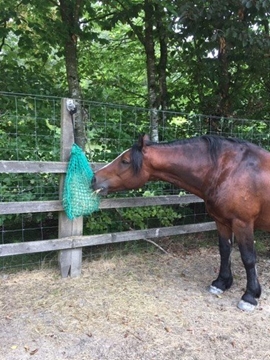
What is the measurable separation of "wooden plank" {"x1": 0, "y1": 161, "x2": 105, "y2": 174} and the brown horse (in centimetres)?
47

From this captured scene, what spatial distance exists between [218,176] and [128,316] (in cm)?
161

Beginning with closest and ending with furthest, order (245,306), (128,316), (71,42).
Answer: (128,316)
(245,306)
(71,42)

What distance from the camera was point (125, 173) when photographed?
3582 mm

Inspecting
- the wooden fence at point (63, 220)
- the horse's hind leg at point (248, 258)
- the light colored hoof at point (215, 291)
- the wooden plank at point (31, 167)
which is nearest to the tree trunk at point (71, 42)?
the wooden fence at point (63, 220)

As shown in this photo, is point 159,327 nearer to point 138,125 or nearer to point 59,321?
point 59,321

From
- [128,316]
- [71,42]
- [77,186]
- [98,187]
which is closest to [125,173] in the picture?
[98,187]

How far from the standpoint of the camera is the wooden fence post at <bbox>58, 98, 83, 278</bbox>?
3.84 m

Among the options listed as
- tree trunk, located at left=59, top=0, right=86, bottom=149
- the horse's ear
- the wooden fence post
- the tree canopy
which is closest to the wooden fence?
the wooden fence post

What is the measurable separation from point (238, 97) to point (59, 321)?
4.78m

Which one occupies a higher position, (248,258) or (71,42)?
(71,42)

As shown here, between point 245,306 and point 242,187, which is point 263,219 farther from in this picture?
point 245,306

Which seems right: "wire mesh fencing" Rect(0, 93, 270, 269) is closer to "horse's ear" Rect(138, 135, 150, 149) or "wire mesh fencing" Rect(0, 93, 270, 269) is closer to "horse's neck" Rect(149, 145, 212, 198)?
"horse's ear" Rect(138, 135, 150, 149)

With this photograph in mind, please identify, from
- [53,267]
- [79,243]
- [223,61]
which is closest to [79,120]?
[79,243]

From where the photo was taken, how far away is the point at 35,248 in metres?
3.77
